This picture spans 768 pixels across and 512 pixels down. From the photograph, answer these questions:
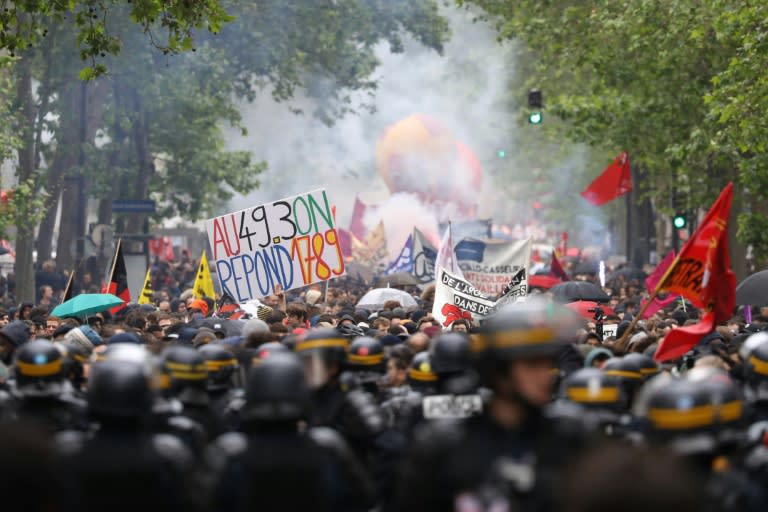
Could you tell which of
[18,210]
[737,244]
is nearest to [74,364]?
[18,210]

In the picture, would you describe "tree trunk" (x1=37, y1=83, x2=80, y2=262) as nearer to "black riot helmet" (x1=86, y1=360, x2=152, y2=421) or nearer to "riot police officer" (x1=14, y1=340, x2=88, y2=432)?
"riot police officer" (x1=14, y1=340, x2=88, y2=432)

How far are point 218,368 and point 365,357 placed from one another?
0.78 meters

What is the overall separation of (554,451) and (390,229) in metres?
52.6

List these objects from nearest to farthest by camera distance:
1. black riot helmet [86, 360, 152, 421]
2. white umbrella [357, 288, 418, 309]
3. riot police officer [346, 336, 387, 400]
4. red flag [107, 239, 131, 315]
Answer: black riot helmet [86, 360, 152, 421] → riot police officer [346, 336, 387, 400] → red flag [107, 239, 131, 315] → white umbrella [357, 288, 418, 309]

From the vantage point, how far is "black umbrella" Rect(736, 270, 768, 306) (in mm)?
16422

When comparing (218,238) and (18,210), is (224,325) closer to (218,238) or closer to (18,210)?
(218,238)

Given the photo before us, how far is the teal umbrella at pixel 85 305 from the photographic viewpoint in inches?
588

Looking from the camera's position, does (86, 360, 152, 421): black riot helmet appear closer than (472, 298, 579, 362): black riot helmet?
No

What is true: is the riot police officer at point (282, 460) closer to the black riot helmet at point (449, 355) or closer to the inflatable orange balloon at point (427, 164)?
the black riot helmet at point (449, 355)

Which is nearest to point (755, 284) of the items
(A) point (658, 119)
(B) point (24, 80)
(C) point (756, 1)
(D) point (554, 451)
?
(C) point (756, 1)

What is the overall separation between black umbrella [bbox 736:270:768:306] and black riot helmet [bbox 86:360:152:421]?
12.5m

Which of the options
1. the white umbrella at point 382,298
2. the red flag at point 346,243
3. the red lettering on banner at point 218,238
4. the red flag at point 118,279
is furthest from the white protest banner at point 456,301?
the red flag at point 346,243

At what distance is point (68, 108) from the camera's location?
104 ft

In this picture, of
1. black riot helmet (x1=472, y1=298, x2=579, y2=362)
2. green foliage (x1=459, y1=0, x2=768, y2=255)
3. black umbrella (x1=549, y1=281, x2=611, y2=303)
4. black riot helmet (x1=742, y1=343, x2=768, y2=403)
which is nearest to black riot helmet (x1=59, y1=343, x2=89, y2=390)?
black riot helmet (x1=742, y1=343, x2=768, y2=403)
